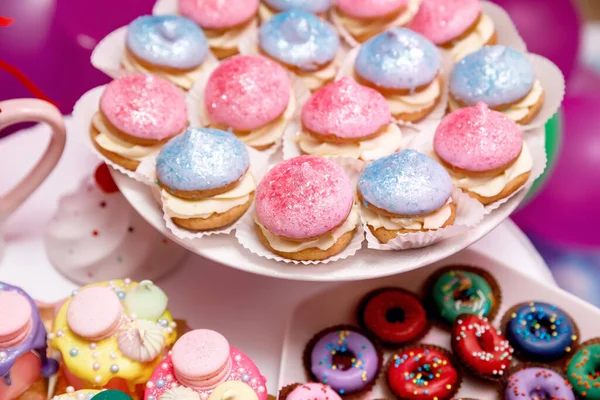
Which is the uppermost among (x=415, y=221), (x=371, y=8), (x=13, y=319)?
(x=371, y=8)

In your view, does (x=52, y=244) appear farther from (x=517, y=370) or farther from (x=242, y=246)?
(x=517, y=370)

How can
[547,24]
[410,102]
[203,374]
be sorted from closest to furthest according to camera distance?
Result: [203,374], [410,102], [547,24]

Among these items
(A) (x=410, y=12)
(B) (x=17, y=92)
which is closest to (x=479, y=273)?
(A) (x=410, y=12)

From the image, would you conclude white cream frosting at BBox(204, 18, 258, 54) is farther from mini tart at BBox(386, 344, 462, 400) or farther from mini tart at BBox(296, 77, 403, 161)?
mini tart at BBox(386, 344, 462, 400)

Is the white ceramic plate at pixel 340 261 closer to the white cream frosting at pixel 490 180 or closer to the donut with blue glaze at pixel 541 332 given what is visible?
the white cream frosting at pixel 490 180

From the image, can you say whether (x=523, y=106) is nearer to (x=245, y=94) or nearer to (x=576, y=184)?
(x=576, y=184)

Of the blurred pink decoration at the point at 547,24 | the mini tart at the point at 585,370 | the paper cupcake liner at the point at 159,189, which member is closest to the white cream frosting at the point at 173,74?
the paper cupcake liner at the point at 159,189

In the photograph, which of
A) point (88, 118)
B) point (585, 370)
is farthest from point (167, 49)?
point (585, 370)

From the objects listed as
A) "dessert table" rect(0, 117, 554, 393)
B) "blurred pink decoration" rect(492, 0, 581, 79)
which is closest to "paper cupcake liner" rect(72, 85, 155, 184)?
"dessert table" rect(0, 117, 554, 393)
